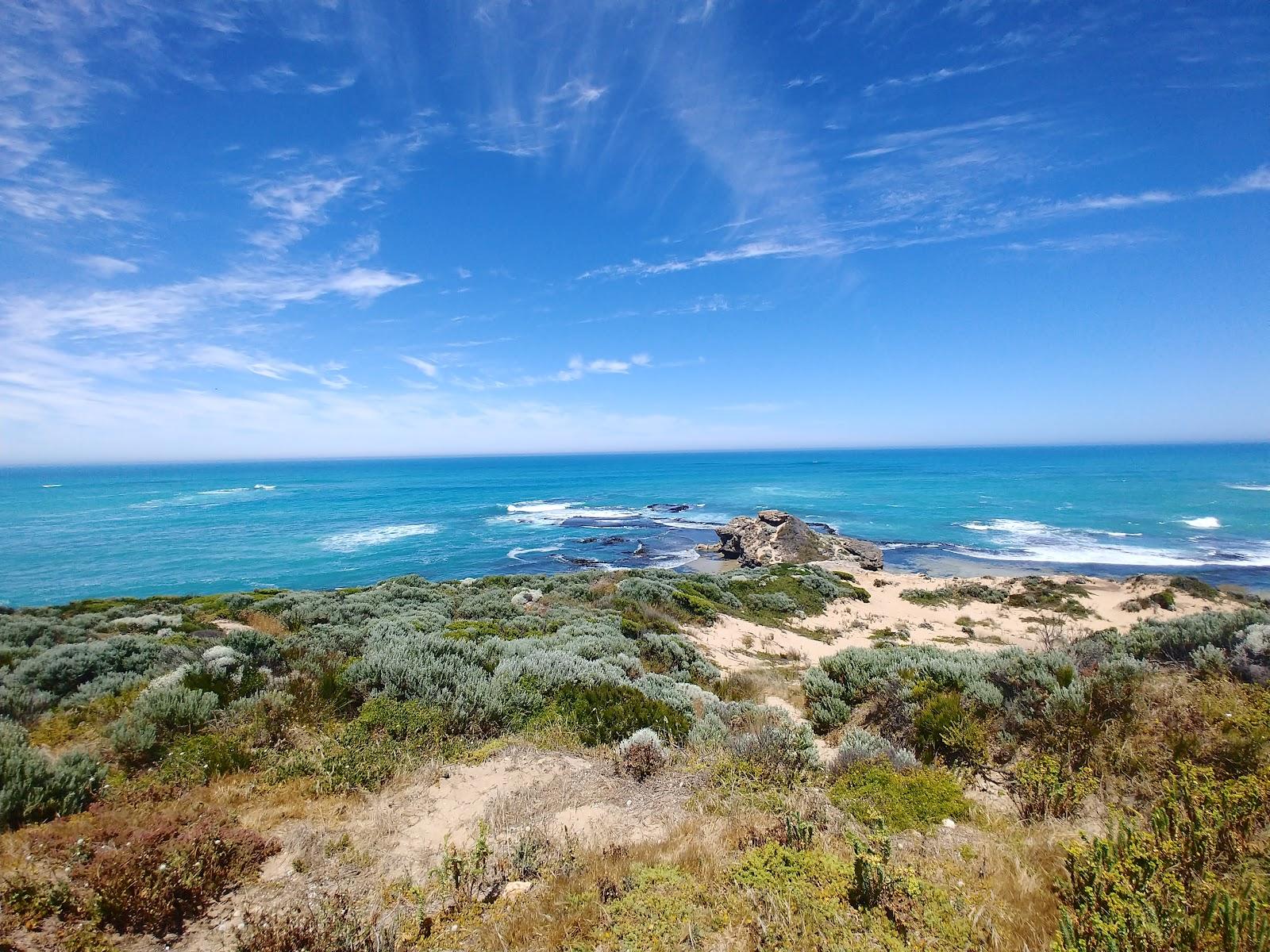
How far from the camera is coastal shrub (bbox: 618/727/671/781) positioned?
567 centimetres

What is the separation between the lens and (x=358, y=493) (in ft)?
287

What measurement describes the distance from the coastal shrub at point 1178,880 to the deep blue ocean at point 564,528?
33414 mm

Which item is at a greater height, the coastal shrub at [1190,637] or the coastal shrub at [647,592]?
the coastal shrub at [1190,637]

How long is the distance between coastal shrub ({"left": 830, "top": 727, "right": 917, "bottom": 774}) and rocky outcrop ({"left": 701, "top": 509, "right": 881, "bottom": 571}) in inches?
1177

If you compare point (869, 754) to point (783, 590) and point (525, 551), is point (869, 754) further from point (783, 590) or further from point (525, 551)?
point (525, 551)

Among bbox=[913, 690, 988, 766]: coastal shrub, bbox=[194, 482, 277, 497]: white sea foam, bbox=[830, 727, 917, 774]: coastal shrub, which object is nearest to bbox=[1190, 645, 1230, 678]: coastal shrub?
bbox=[913, 690, 988, 766]: coastal shrub

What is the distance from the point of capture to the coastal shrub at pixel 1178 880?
8.69 ft

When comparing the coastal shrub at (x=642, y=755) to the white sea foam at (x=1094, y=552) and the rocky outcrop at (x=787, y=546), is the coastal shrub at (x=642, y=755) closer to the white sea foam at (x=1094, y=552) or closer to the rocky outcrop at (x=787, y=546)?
the rocky outcrop at (x=787, y=546)

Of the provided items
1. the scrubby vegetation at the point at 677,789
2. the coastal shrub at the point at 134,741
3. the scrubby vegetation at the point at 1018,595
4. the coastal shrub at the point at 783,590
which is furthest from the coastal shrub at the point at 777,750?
the scrubby vegetation at the point at 1018,595

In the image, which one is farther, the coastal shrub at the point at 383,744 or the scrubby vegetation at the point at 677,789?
the coastal shrub at the point at 383,744

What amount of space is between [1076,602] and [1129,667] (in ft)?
75.8

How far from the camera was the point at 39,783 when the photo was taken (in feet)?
14.6

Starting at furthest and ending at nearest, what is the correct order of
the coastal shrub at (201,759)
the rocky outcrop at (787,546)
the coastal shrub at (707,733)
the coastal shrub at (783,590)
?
the rocky outcrop at (787,546) < the coastal shrub at (783,590) < the coastal shrub at (707,733) < the coastal shrub at (201,759)

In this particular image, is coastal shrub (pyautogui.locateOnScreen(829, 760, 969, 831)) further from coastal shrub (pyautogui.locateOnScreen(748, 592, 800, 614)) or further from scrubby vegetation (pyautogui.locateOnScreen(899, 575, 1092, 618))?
scrubby vegetation (pyautogui.locateOnScreen(899, 575, 1092, 618))
